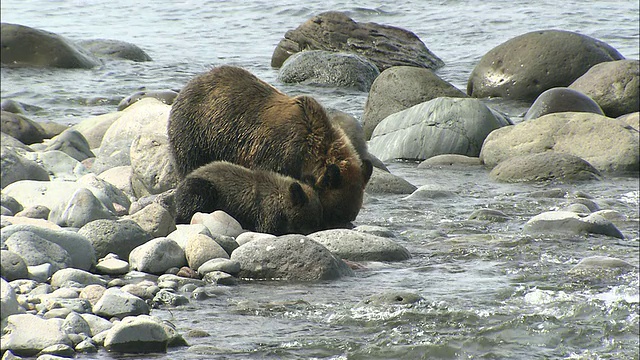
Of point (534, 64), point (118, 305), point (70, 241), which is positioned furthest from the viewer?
point (534, 64)

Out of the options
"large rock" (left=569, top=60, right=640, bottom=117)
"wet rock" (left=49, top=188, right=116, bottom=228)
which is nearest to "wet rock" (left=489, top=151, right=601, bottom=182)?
"large rock" (left=569, top=60, right=640, bottom=117)

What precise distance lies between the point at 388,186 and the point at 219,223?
3025mm

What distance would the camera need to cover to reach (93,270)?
6277mm

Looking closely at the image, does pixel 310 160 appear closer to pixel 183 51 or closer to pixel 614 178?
pixel 614 178

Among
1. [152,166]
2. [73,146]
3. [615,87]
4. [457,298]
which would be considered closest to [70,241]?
[152,166]

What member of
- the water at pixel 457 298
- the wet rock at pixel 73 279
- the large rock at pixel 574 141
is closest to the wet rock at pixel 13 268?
the wet rock at pixel 73 279

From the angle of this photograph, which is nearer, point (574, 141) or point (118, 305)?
point (118, 305)

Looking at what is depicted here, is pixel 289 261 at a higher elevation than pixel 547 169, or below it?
higher

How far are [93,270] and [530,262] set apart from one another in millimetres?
3094

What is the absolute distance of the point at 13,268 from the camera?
5.79 m

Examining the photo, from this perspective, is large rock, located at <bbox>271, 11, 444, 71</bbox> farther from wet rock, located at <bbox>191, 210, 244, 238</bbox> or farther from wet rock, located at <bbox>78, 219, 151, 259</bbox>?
wet rock, located at <bbox>78, 219, 151, 259</bbox>

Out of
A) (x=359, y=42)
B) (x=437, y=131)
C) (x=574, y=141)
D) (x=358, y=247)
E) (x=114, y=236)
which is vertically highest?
(x=114, y=236)

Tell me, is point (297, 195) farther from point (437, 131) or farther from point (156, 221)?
point (437, 131)

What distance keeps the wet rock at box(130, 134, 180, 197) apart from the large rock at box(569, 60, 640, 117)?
8.21 m
